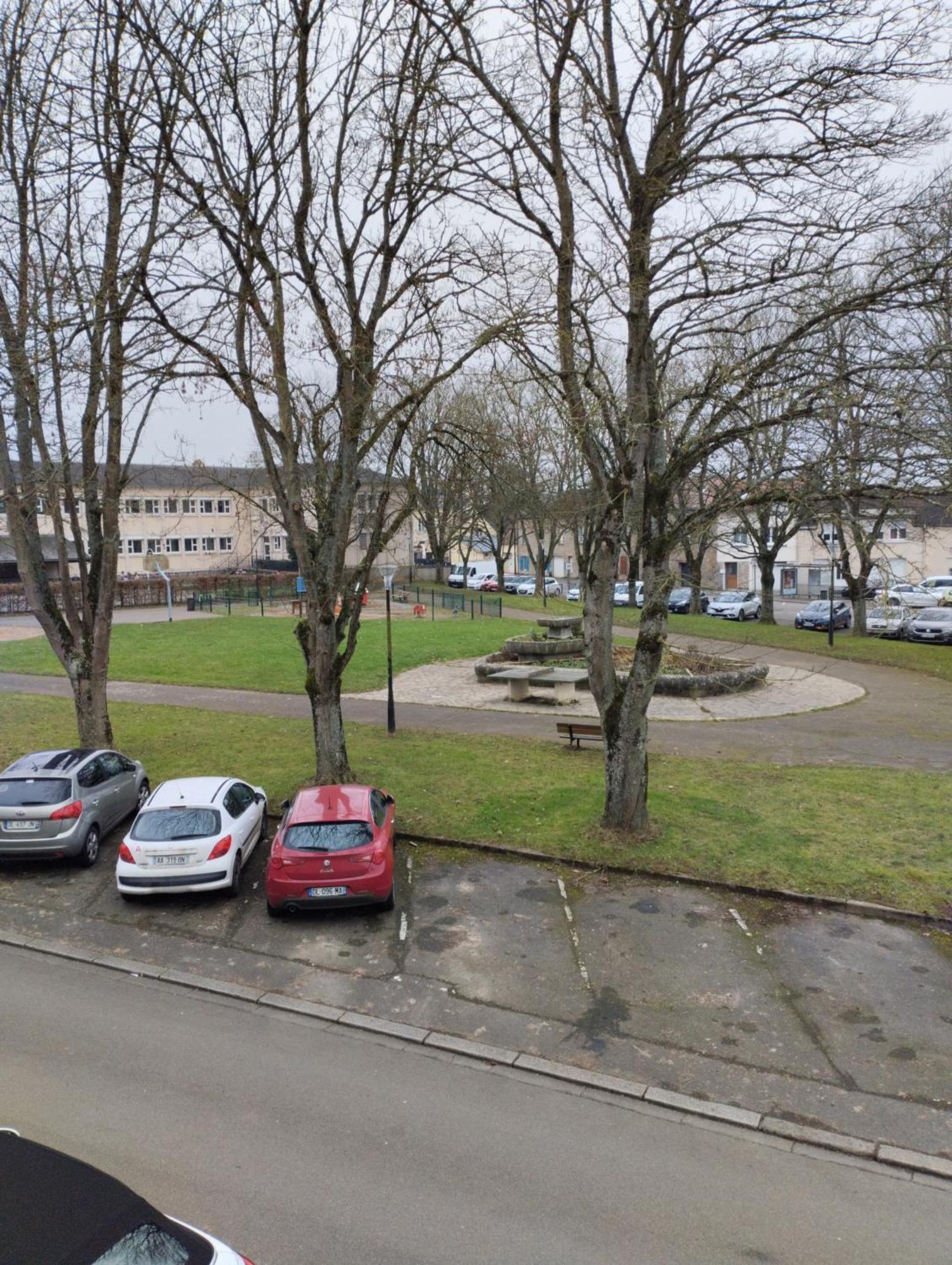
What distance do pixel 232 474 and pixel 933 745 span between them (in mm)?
14690

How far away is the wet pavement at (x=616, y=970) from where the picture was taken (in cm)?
734

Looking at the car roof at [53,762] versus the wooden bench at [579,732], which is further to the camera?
the wooden bench at [579,732]

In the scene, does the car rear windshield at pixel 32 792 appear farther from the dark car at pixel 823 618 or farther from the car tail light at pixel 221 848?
the dark car at pixel 823 618

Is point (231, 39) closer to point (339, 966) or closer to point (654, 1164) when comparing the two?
point (339, 966)

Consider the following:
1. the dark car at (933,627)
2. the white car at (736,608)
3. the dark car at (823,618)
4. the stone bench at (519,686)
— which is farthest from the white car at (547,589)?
the stone bench at (519,686)

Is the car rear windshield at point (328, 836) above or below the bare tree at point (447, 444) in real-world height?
below

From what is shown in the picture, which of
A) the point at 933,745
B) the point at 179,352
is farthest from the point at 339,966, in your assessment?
the point at 933,745

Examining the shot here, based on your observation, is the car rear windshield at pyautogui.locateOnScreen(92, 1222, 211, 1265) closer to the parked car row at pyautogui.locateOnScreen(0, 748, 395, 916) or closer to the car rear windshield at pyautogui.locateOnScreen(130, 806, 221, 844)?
the parked car row at pyautogui.locateOnScreen(0, 748, 395, 916)

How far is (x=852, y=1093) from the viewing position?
23.2 ft

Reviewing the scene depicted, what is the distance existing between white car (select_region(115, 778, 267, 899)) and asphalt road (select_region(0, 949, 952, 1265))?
8.79ft

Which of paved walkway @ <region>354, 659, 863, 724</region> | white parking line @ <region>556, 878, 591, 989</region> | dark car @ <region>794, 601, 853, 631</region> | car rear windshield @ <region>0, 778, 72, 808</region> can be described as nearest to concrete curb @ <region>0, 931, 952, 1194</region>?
white parking line @ <region>556, 878, 591, 989</region>

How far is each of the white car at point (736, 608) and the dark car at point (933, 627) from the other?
357 inches

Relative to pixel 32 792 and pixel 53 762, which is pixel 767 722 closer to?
pixel 53 762

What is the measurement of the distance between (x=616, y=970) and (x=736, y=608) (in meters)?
38.4
